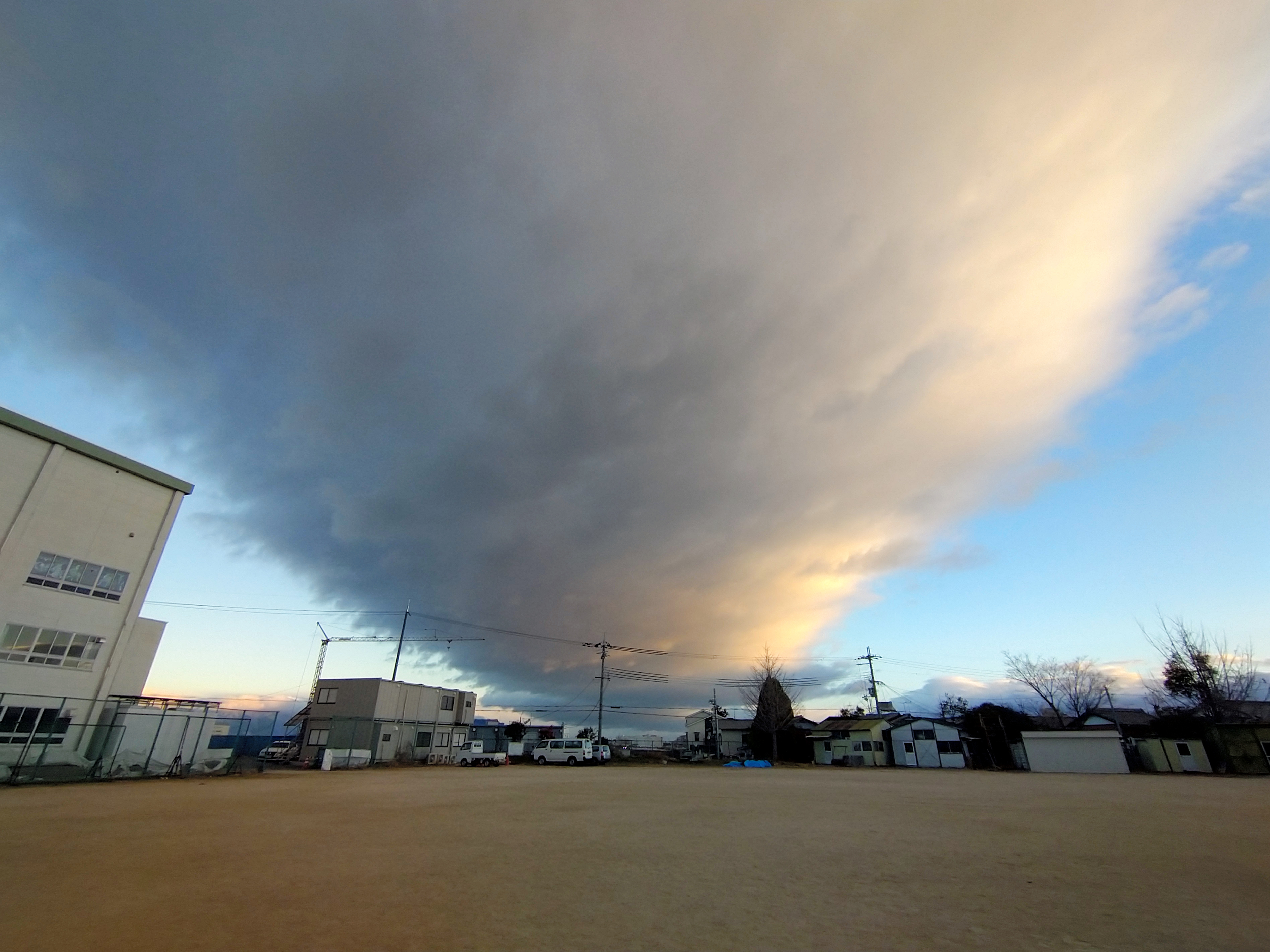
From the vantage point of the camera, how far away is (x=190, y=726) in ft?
92.5

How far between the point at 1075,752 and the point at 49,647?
61355 mm

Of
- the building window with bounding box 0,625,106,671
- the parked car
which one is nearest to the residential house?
the parked car

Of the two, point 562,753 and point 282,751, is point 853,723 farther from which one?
point 282,751

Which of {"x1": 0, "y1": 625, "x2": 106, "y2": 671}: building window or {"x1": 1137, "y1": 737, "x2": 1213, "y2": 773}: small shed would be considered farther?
{"x1": 1137, "y1": 737, "x2": 1213, "y2": 773}: small shed

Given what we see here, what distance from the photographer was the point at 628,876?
815 cm

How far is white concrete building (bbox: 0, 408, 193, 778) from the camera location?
25.0m

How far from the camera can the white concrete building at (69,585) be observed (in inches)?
983

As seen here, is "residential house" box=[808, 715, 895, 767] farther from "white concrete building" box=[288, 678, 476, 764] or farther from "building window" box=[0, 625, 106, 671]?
"building window" box=[0, 625, 106, 671]

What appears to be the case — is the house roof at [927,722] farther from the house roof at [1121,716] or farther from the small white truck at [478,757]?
the small white truck at [478,757]

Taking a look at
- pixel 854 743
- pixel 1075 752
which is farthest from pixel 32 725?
pixel 1075 752

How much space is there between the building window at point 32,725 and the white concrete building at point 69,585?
0.14 feet

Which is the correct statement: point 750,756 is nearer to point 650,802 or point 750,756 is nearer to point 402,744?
point 402,744

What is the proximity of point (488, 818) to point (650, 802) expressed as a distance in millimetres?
5714

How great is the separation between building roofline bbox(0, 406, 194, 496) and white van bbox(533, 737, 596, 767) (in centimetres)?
3406
